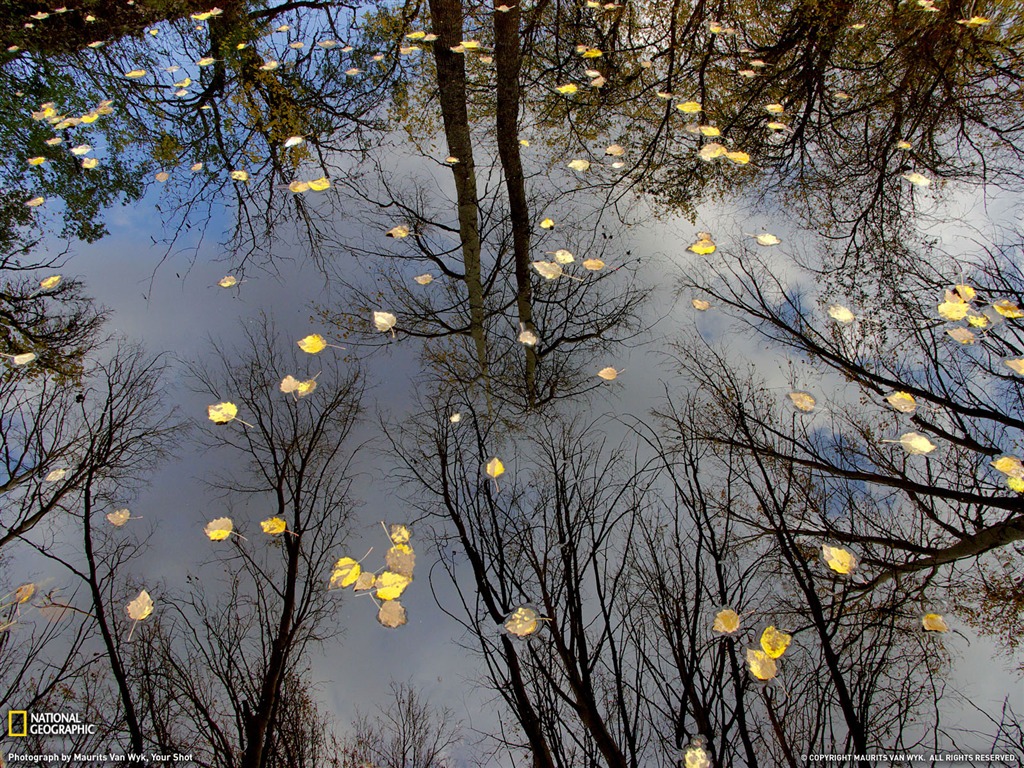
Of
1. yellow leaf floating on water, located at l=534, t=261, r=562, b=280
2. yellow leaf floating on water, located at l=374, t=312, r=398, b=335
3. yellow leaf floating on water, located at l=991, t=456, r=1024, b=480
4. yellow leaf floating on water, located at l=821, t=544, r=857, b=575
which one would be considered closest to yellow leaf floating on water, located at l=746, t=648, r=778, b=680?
yellow leaf floating on water, located at l=821, t=544, r=857, b=575

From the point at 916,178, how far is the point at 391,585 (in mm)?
7586

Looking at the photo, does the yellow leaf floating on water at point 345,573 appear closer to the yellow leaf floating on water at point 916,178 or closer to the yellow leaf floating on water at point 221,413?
the yellow leaf floating on water at point 221,413

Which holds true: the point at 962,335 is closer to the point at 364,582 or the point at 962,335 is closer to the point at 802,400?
the point at 802,400

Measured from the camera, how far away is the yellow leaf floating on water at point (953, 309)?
16.6ft

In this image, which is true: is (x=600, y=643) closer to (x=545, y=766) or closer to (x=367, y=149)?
(x=545, y=766)

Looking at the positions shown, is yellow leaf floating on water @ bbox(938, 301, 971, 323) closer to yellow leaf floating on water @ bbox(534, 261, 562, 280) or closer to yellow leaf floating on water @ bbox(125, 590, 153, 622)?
yellow leaf floating on water @ bbox(534, 261, 562, 280)

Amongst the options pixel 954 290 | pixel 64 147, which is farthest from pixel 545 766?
pixel 64 147

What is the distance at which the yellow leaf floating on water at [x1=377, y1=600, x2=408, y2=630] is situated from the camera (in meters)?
3.80

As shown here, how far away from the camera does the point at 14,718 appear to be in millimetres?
4730

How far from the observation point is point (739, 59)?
23.5ft

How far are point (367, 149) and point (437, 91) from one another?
1.38 meters

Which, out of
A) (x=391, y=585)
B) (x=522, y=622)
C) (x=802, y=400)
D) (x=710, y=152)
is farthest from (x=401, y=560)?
(x=710, y=152)

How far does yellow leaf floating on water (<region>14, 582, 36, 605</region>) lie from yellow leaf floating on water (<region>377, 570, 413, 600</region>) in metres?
3.11

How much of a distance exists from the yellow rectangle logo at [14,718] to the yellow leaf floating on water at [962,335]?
9.98 m
